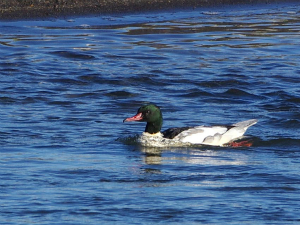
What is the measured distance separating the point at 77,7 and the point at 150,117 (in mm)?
9656

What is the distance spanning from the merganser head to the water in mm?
292

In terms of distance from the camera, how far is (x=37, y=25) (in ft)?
67.4

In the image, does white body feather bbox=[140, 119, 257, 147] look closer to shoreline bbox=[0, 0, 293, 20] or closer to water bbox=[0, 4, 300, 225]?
water bbox=[0, 4, 300, 225]

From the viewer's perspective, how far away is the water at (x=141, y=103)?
29.0 ft

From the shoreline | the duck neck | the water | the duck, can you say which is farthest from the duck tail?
the shoreline

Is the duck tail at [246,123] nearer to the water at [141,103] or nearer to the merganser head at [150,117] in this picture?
the water at [141,103]

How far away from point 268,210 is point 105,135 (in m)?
4.02

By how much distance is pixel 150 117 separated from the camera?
12.2m

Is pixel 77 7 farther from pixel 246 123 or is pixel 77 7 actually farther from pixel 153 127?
pixel 246 123

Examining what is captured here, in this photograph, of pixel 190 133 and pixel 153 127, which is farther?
pixel 153 127

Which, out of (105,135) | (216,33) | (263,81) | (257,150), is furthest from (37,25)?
(257,150)

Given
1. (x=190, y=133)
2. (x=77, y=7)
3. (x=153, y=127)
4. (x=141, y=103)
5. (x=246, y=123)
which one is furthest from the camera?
(x=77, y=7)

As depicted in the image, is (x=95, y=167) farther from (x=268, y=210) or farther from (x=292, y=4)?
(x=292, y=4)

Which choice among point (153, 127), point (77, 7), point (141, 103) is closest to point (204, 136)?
point (153, 127)
